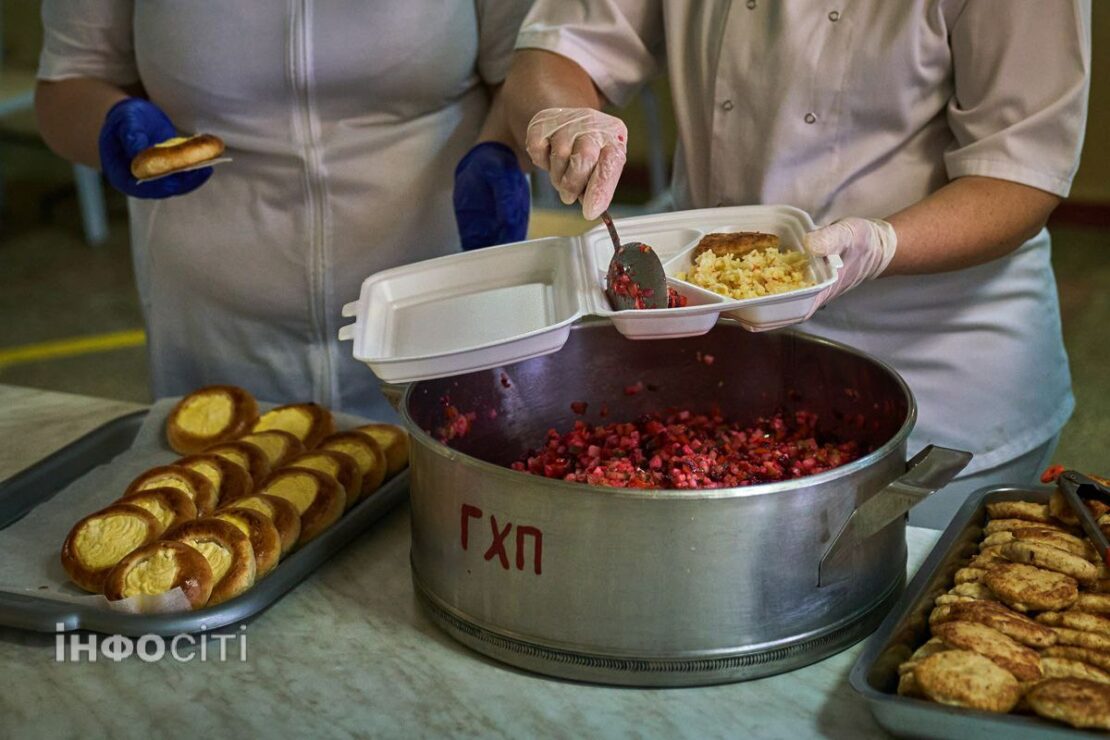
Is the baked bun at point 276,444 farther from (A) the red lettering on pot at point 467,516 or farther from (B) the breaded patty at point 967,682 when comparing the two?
(B) the breaded patty at point 967,682

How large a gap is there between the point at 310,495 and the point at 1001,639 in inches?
30.9

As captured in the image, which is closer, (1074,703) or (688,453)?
(1074,703)

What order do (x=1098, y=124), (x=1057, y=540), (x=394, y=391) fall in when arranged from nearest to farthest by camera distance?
1. (x=1057, y=540)
2. (x=394, y=391)
3. (x=1098, y=124)

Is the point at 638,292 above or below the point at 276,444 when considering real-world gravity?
above

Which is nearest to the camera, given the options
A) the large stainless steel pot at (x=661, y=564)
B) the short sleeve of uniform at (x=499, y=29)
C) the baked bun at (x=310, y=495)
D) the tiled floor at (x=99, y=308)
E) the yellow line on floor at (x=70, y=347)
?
the large stainless steel pot at (x=661, y=564)

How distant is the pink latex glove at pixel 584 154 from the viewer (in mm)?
1396

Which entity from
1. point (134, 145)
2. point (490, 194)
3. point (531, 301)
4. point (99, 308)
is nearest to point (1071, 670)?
point (531, 301)

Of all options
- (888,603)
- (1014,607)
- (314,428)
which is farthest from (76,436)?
(1014,607)

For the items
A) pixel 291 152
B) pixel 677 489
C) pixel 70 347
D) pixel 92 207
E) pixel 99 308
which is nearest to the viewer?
pixel 677 489

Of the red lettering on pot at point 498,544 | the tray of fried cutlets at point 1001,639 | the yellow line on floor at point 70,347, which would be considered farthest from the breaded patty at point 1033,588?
the yellow line on floor at point 70,347

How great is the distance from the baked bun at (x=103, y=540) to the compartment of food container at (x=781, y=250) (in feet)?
2.15

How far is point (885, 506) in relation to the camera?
1.17m

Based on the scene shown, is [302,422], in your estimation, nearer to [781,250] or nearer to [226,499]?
[226,499]

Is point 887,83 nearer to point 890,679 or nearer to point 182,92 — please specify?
point 890,679
